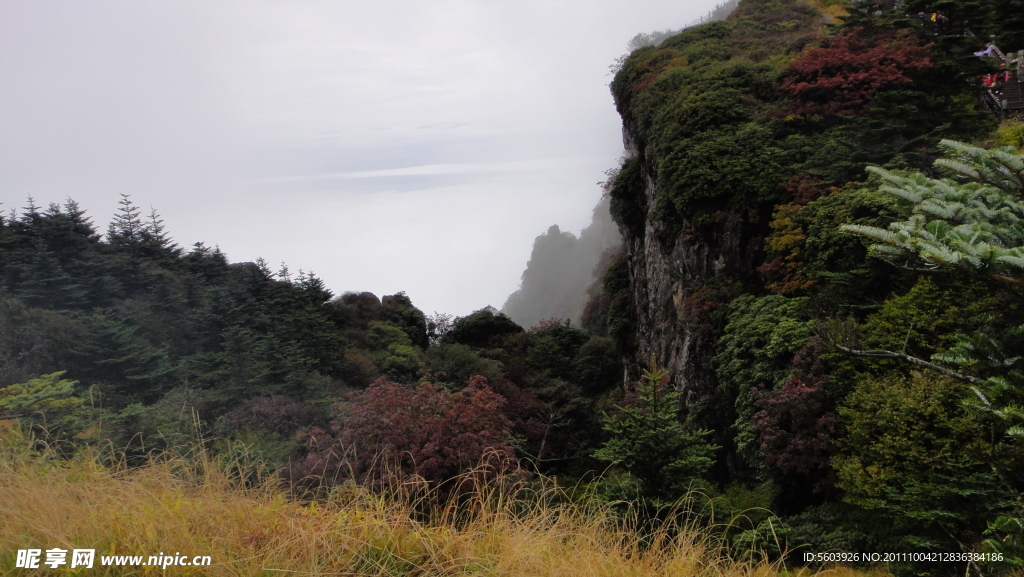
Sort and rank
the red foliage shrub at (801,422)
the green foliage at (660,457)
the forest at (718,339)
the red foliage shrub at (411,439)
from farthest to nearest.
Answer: the red foliage shrub at (801,422) → the green foliage at (660,457) → the red foliage shrub at (411,439) → the forest at (718,339)

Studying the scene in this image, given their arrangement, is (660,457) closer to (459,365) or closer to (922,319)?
(922,319)

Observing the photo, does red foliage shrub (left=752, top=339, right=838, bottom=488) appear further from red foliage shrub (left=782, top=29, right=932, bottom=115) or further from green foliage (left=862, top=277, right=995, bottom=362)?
red foliage shrub (left=782, top=29, right=932, bottom=115)

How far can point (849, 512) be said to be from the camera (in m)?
7.67

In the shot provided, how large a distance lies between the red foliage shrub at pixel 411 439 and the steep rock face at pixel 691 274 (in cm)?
670

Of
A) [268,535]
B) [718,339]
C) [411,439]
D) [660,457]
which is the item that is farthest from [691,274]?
[268,535]

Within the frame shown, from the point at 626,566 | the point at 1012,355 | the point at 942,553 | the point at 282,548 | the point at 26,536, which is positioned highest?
the point at 1012,355

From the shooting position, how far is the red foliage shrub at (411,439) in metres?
6.09

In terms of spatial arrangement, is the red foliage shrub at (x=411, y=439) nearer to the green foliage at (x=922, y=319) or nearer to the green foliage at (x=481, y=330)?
the green foliage at (x=922, y=319)

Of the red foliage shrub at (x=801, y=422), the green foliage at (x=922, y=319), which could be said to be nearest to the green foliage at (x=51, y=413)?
the red foliage shrub at (x=801, y=422)

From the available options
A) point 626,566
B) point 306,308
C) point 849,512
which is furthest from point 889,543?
point 306,308

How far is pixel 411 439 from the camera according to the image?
6.64 metres

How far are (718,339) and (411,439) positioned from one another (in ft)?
26.5

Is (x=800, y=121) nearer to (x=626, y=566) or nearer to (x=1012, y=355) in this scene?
(x=1012, y=355)

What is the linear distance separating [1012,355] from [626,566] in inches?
108
